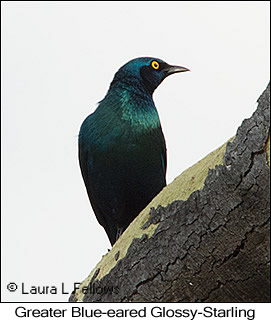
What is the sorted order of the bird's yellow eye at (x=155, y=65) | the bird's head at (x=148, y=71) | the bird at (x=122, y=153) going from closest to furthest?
1. the bird at (x=122, y=153)
2. the bird's head at (x=148, y=71)
3. the bird's yellow eye at (x=155, y=65)

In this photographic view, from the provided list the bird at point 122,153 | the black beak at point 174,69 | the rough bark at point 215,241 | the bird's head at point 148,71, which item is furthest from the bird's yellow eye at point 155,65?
the rough bark at point 215,241

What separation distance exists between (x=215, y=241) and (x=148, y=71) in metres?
3.17

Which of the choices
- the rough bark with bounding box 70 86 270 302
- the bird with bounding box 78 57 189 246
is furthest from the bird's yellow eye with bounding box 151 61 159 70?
the rough bark with bounding box 70 86 270 302

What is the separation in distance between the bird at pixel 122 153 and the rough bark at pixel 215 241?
1648mm

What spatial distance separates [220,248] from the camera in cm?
286

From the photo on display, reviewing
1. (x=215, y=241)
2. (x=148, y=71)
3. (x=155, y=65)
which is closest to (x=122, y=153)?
(x=148, y=71)

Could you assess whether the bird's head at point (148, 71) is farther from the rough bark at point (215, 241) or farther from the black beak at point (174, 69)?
the rough bark at point (215, 241)

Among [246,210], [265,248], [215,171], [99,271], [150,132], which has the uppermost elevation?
[150,132]

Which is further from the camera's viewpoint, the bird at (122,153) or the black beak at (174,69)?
the black beak at (174,69)

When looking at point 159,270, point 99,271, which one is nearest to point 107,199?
point 99,271

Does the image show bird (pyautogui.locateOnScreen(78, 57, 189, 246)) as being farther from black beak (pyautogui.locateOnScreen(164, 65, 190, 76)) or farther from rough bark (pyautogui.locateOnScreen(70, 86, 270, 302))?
rough bark (pyautogui.locateOnScreen(70, 86, 270, 302))

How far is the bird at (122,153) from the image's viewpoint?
4.92 m
